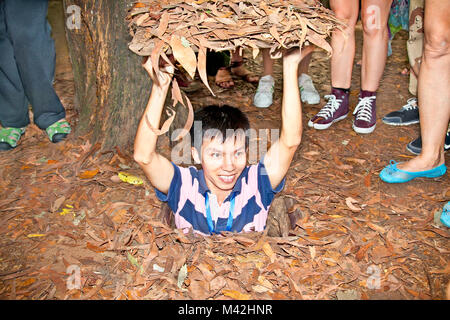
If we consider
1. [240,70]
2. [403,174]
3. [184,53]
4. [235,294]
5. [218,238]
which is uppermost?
[240,70]

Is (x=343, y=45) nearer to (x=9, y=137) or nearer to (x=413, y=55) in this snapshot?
(x=413, y=55)

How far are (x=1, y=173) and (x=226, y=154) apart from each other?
1950mm

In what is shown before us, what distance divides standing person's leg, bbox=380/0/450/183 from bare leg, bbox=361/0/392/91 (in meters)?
0.74

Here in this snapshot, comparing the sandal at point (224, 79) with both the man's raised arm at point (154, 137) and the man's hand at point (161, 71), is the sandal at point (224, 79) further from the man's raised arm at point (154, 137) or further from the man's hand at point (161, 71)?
the man's hand at point (161, 71)

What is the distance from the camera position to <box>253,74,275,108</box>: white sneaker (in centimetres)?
435

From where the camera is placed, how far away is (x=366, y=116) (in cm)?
360

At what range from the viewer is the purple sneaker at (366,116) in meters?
3.59

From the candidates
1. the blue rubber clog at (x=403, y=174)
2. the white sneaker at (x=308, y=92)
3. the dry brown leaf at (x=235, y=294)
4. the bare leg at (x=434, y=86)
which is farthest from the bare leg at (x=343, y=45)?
the dry brown leaf at (x=235, y=294)

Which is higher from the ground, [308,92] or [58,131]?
[308,92]

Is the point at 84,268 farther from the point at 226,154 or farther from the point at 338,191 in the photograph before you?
the point at 338,191

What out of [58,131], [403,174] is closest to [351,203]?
[403,174]

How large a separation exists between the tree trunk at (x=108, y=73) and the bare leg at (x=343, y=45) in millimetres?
1811

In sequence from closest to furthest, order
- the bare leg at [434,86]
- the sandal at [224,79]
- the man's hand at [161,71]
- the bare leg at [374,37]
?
1. the man's hand at [161,71]
2. the bare leg at [434,86]
3. the bare leg at [374,37]
4. the sandal at [224,79]

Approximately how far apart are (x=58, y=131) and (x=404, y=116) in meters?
3.28
